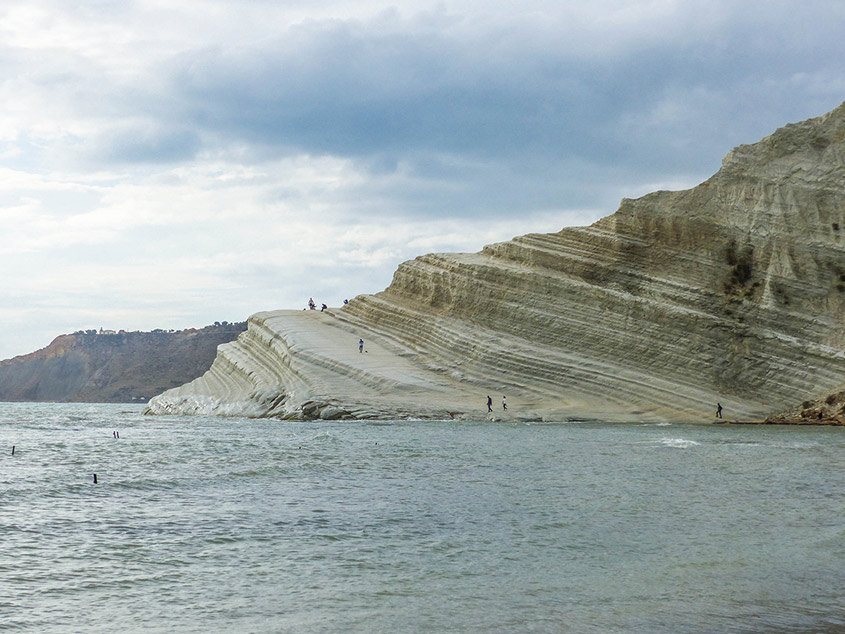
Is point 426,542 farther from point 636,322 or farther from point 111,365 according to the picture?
point 111,365

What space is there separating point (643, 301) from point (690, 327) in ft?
8.78

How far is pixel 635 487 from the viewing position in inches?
719

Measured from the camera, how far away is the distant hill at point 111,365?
155 m

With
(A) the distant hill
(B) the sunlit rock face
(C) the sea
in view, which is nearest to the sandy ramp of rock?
(B) the sunlit rock face

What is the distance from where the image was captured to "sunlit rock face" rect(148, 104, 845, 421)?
141 feet

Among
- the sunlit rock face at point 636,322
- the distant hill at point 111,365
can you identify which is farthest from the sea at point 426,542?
the distant hill at point 111,365

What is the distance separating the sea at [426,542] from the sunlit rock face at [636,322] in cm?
1844

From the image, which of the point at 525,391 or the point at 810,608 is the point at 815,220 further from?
the point at 810,608

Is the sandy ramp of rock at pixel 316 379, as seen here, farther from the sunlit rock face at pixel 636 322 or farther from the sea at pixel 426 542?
the sea at pixel 426 542

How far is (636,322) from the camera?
45719mm

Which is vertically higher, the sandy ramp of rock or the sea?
the sandy ramp of rock

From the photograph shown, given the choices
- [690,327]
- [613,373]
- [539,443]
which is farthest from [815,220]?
[539,443]

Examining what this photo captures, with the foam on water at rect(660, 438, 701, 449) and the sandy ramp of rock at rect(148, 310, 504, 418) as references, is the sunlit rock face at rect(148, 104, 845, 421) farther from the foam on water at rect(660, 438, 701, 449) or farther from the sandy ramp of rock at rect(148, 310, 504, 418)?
the foam on water at rect(660, 438, 701, 449)

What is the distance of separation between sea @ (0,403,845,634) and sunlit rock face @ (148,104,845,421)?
60.5 feet
